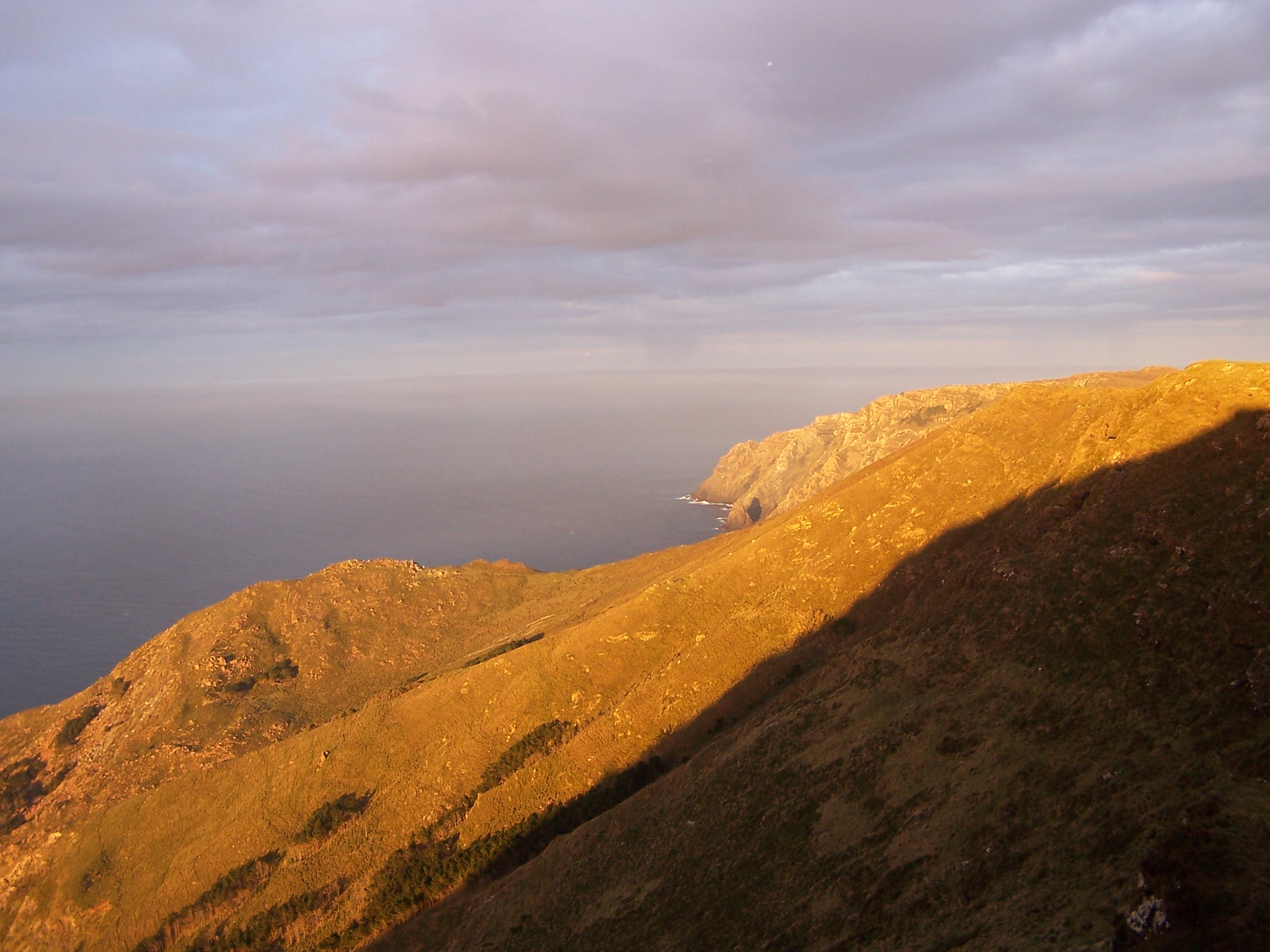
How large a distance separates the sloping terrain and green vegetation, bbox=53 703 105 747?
16.7 inches

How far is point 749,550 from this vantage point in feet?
187

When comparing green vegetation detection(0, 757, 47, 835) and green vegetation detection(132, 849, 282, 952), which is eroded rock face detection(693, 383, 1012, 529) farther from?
green vegetation detection(0, 757, 47, 835)

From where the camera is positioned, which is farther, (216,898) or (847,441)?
(847,441)

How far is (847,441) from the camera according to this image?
151625mm

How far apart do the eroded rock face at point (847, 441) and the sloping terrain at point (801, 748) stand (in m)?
71.1

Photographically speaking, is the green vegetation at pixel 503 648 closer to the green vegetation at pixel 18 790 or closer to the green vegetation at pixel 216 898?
the green vegetation at pixel 216 898

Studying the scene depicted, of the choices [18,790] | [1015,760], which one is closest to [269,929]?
[1015,760]

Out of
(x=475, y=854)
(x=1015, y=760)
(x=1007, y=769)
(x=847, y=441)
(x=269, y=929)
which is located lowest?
(x=269, y=929)

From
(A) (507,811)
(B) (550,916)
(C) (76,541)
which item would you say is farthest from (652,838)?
(C) (76,541)

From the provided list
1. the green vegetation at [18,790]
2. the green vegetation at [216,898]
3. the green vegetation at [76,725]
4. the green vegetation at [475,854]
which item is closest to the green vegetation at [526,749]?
the green vegetation at [475,854]

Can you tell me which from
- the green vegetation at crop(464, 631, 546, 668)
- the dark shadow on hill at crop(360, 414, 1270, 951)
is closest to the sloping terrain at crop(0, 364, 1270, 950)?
the dark shadow on hill at crop(360, 414, 1270, 951)

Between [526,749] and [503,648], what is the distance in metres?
→ 18.9

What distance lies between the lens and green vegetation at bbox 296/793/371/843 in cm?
4591

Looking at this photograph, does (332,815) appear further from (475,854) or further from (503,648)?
(503,648)
